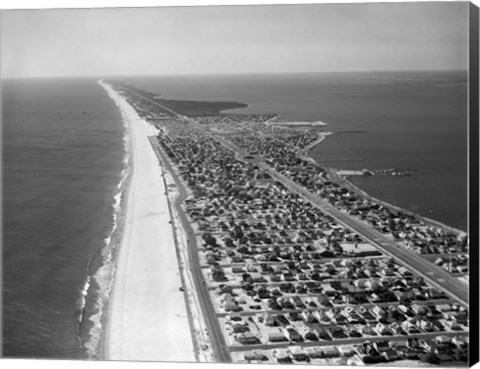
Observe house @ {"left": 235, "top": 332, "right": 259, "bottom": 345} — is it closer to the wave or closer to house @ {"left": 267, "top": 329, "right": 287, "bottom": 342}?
house @ {"left": 267, "top": 329, "right": 287, "bottom": 342}

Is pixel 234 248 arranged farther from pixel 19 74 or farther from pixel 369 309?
pixel 19 74

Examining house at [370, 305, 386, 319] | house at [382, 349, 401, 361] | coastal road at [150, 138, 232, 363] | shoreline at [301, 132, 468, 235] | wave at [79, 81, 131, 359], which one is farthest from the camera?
shoreline at [301, 132, 468, 235]

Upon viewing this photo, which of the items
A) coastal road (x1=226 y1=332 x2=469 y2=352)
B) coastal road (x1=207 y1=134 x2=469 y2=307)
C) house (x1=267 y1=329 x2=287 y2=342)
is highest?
coastal road (x1=207 y1=134 x2=469 y2=307)

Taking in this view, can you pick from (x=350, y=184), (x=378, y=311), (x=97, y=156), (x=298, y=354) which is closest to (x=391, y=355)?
(x=378, y=311)

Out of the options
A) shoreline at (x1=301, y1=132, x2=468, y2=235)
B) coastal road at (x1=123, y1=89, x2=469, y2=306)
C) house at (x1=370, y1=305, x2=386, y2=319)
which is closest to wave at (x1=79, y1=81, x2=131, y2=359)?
coastal road at (x1=123, y1=89, x2=469, y2=306)

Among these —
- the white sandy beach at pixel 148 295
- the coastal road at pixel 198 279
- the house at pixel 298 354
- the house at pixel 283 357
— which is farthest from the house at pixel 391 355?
the white sandy beach at pixel 148 295

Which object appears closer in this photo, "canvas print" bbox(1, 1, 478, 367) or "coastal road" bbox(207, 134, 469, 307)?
"canvas print" bbox(1, 1, 478, 367)

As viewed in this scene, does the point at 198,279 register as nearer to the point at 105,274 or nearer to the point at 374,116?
the point at 105,274
